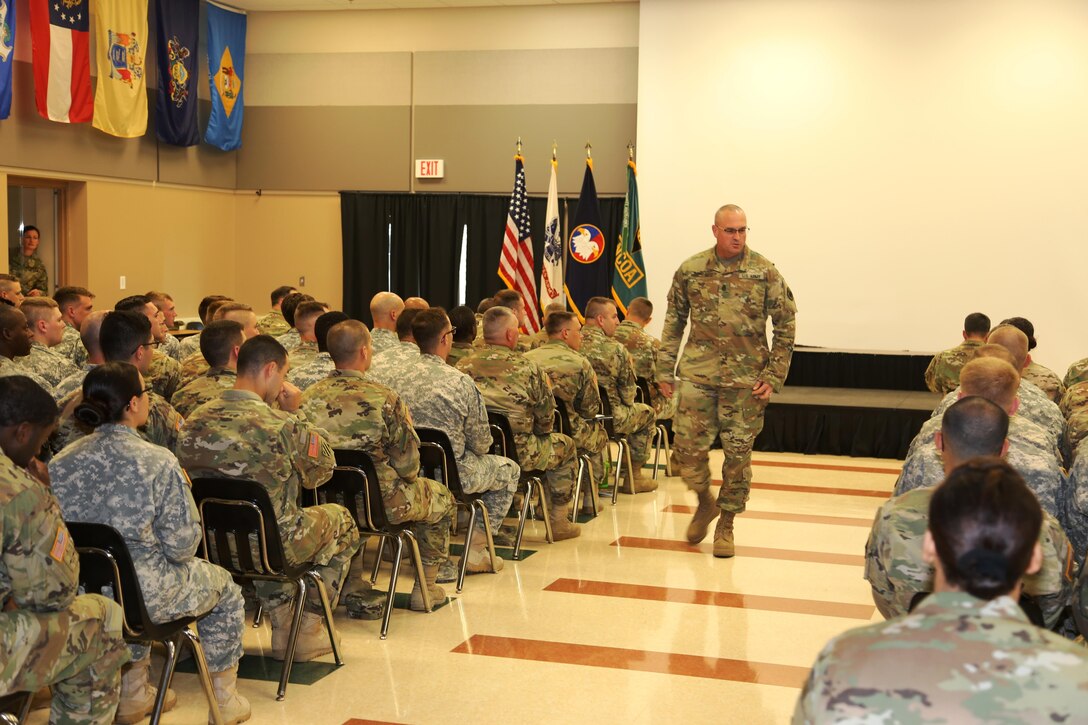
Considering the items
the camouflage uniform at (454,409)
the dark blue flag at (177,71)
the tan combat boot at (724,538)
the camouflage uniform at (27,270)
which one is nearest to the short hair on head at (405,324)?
the camouflage uniform at (454,409)

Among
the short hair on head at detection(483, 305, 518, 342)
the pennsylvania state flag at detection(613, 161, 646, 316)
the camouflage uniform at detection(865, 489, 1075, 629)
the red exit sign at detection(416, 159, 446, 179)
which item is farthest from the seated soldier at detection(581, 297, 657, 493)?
the red exit sign at detection(416, 159, 446, 179)

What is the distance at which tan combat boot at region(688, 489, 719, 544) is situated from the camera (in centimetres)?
660

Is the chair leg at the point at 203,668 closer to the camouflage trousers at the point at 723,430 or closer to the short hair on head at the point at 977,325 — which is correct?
the camouflage trousers at the point at 723,430

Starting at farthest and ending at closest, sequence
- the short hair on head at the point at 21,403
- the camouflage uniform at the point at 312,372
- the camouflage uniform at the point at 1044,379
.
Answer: the camouflage uniform at the point at 1044,379, the camouflage uniform at the point at 312,372, the short hair on head at the point at 21,403

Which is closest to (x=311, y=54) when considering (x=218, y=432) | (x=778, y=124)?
(x=778, y=124)

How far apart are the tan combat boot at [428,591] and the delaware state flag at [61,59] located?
23.6 feet

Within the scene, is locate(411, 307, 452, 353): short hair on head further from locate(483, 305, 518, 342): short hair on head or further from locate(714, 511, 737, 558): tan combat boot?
locate(714, 511, 737, 558): tan combat boot

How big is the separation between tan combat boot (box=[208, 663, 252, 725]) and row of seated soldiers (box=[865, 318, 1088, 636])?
79.8 inches

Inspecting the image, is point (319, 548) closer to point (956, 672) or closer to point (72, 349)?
point (956, 672)

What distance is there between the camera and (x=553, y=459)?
6289mm

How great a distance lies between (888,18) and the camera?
11.1 meters

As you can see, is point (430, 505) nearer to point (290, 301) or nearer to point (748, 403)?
point (748, 403)

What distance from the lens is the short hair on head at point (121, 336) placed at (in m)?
4.16

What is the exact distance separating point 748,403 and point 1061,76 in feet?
21.7
